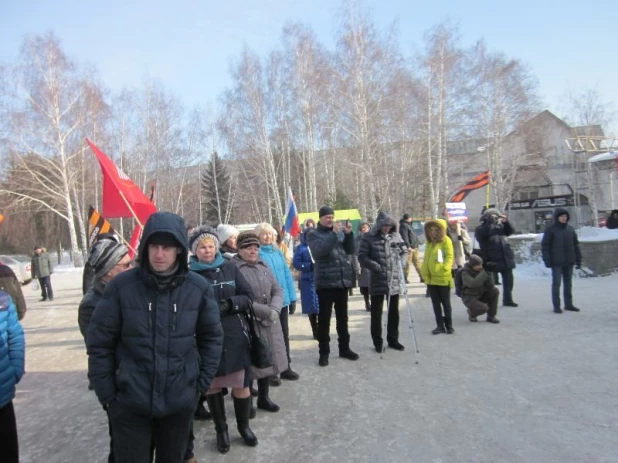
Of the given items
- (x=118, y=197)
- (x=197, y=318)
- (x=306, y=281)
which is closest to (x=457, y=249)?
(x=306, y=281)

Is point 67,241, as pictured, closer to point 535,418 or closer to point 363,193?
point 363,193

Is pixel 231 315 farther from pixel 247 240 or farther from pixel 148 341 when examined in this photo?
pixel 148 341

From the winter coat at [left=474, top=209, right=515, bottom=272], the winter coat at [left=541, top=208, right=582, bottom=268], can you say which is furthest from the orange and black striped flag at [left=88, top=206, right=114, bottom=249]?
the winter coat at [left=541, top=208, right=582, bottom=268]

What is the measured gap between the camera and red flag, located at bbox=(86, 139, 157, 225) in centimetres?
611

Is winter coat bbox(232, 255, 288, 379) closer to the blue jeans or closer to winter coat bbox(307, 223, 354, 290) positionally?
winter coat bbox(307, 223, 354, 290)

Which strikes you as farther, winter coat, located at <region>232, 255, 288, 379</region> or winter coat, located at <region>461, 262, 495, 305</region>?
winter coat, located at <region>461, 262, 495, 305</region>

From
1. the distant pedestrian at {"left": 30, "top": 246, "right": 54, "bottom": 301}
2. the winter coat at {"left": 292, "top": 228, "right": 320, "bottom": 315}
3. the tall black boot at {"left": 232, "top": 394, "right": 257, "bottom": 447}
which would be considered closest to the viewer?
the tall black boot at {"left": 232, "top": 394, "right": 257, "bottom": 447}

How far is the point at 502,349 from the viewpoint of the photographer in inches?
237

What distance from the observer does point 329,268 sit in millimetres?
5773

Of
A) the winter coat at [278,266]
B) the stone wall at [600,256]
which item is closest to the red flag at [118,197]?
the winter coat at [278,266]

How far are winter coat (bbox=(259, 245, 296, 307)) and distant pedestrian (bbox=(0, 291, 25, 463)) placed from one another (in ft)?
8.98

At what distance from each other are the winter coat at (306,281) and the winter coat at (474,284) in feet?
9.64

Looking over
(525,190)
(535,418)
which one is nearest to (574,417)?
(535,418)

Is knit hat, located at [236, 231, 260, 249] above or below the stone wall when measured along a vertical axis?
above
